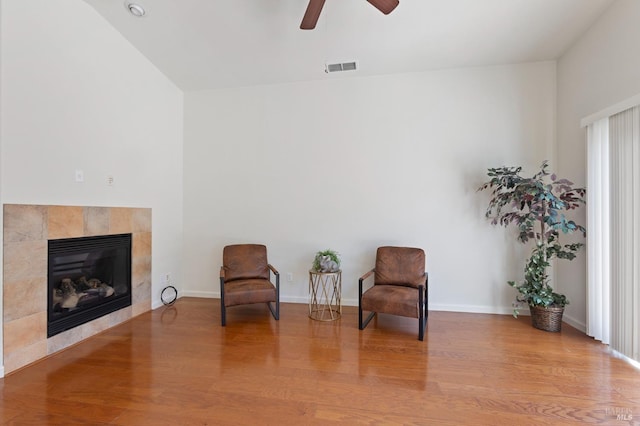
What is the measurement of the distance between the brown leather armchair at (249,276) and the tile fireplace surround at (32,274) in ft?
4.52

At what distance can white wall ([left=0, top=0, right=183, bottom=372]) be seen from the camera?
237 centimetres

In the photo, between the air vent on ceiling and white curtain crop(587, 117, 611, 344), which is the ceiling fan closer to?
the air vent on ceiling

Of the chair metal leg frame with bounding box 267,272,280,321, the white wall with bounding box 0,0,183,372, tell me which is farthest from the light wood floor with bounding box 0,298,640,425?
the white wall with bounding box 0,0,183,372

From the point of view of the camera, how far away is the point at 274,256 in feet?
13.9

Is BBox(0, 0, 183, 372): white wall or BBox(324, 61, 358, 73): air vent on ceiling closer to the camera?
BBox(0, 0, 183, 372): white wall

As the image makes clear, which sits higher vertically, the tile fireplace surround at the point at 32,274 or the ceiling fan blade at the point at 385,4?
the ceiling fan blade at the point at 385,4

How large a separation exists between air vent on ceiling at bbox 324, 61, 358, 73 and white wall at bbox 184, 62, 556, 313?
0.26 metres

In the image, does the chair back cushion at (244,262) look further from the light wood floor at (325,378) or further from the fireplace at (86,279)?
the fireplace at (86,279)

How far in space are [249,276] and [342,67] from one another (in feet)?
9.87

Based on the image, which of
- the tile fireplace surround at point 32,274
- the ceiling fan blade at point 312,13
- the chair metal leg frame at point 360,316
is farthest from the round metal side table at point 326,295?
the ceiling fan blade at point 312,13

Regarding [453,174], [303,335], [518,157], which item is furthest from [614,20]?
[303,335]

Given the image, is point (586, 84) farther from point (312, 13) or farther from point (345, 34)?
point (312, 13)

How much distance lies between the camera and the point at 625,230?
2.53m

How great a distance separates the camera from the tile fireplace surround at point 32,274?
2.31 metres
